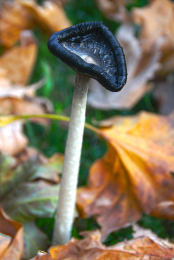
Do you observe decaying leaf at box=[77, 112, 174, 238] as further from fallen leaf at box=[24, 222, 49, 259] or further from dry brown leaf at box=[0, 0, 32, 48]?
dry brown leaf at box=[0, 0, 32, 48]

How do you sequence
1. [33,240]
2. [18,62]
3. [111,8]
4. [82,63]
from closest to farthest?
[82,63], [33,240], [18,62], [111,8]

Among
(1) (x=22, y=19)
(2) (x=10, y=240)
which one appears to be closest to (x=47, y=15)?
(1) (x=22, y=19)

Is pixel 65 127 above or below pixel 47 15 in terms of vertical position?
below

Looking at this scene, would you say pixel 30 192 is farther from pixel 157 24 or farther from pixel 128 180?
pixel 157 24

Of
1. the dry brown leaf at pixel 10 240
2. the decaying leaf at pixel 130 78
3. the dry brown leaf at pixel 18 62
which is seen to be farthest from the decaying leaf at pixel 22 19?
the dry brown leaf at pixel 10 240

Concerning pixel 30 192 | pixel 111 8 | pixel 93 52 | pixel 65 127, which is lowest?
pixel 30 192

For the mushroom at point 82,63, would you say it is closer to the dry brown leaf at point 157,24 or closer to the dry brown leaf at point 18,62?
the dry brown leaf at point 18,62

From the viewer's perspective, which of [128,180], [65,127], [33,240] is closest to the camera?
[33,240]
